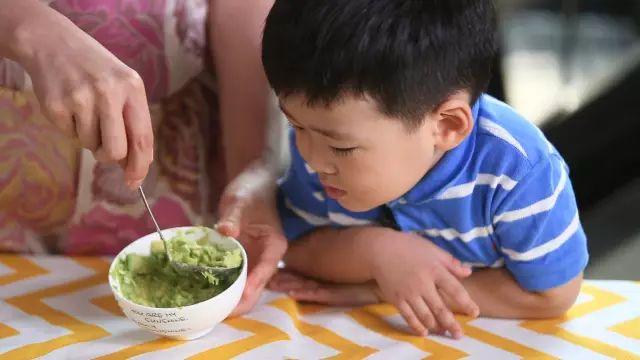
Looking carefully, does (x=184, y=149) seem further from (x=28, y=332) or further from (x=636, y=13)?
(x=636, y=13)

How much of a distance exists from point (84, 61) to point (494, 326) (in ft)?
1.83

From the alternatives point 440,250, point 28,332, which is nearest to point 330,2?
point 440,250

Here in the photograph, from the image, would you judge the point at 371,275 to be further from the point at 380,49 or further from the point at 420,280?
the point at 380,49

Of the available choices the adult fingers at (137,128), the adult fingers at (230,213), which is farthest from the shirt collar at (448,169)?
the adult fingers at (137,128)

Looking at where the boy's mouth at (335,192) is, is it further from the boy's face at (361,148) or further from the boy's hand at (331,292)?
the boy's hand at (331,292)

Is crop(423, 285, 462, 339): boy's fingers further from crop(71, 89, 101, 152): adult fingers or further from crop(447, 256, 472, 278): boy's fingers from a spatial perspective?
crop(71, 89, 101, 152): adult fingers

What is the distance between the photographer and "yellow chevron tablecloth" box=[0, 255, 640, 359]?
2.85 feet

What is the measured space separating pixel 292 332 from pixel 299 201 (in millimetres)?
209

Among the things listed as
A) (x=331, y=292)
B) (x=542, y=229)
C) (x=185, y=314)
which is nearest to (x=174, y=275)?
(x=185, y=314)

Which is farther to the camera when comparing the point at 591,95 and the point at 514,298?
the point at 591,95

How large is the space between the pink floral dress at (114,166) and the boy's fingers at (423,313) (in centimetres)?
34

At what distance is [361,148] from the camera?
81 cm

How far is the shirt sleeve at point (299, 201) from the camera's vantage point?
3.33 ft

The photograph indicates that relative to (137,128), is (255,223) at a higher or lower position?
lower
